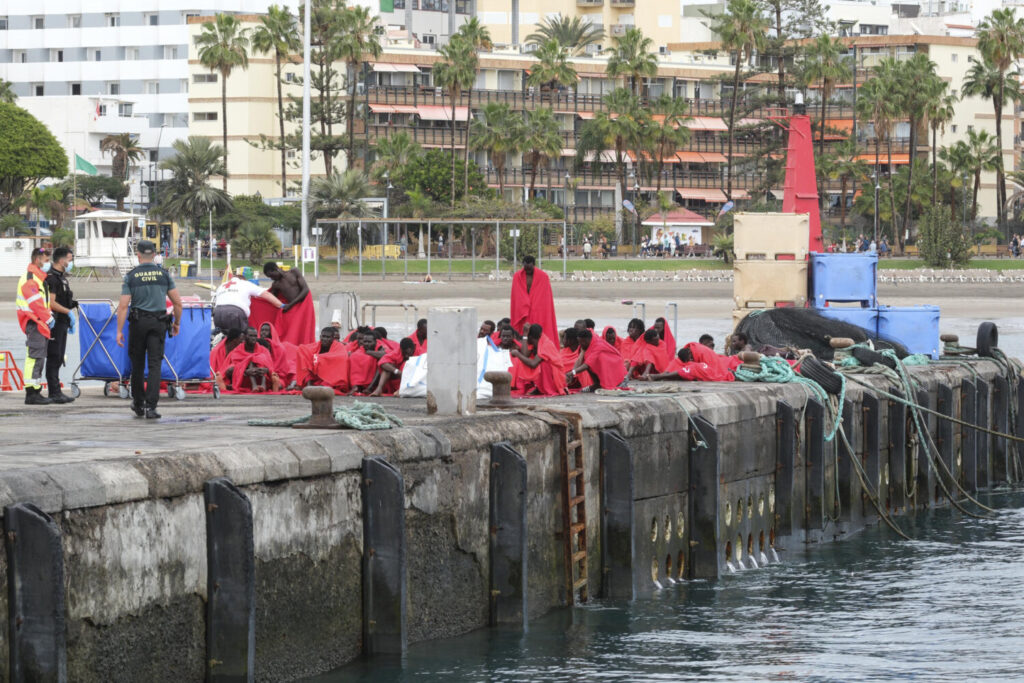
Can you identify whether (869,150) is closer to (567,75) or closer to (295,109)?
(567,75)

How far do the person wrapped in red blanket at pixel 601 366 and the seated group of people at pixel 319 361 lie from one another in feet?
5.60

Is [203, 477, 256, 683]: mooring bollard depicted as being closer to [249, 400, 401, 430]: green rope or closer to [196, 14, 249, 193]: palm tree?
[249, 400, 401, 430]: green rope

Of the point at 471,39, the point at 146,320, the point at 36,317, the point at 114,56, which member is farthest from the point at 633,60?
the point at 146,320

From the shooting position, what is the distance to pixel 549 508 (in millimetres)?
12805

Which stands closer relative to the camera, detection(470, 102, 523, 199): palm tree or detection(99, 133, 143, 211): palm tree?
detection(470, 102, 523, 199): palm tree

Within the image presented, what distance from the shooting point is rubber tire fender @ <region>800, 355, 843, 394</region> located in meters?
18.1

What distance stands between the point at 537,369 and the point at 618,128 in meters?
76.1

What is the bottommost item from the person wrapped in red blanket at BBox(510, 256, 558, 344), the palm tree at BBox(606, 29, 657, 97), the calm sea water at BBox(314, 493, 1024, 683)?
the calm sea water at BBox(314, 493, 1024, 683)

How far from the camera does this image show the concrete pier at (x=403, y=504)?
863 cm

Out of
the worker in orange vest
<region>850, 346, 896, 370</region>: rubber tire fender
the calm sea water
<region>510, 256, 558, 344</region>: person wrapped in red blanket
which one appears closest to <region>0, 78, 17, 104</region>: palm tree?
<region>510, 256, 558, 344</region>: person wrapped in red blanket

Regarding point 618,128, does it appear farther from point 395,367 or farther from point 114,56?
point 395,367

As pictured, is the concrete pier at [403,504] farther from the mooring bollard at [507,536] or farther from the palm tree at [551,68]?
the palm tree at [551,68]

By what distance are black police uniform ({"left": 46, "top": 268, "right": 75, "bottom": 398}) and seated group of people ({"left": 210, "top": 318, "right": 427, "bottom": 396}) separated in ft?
6.97

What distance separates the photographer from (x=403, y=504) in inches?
418
